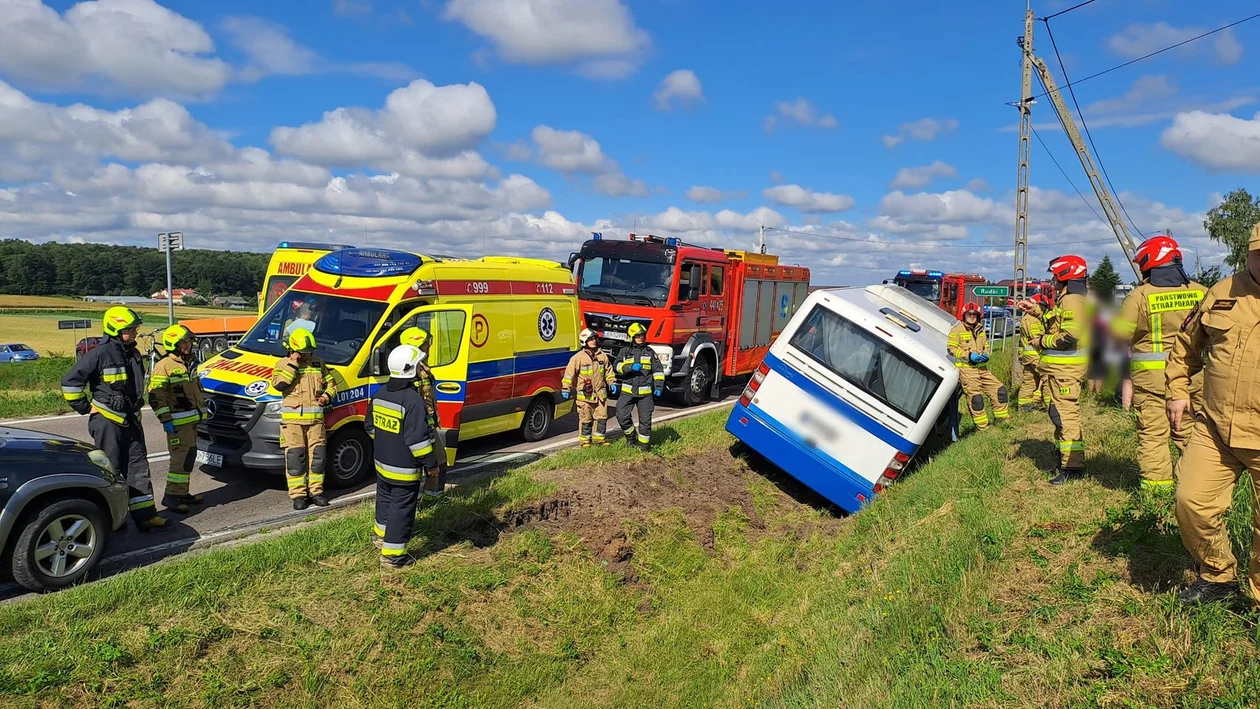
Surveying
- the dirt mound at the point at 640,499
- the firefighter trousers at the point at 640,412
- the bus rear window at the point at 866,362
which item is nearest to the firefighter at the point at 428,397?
the dirt mound at the point at 640,499

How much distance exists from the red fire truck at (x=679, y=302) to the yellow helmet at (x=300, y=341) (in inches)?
283

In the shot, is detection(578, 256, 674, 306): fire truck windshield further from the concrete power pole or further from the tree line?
the tree line

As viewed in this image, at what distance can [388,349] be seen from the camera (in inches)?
323

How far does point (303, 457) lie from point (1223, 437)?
6974mm

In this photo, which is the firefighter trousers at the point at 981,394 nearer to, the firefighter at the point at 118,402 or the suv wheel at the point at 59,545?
the firefighter at the point at 118,402

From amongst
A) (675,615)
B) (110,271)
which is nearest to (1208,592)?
(675,615)

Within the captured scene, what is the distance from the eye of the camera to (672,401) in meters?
15.2

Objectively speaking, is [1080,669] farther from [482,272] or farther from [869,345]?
[482,272]

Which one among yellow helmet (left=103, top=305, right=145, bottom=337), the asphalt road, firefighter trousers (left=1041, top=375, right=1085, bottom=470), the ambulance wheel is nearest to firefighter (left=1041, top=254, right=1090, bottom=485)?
firefighter trousers (left=1041, top=375, right=1085, bottom=470)

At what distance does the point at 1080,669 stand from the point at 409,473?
4.26 metres

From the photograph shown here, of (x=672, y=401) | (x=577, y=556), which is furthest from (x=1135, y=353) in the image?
(x=672, y=401)

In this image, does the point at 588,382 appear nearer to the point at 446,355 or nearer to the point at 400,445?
the point at 446,355

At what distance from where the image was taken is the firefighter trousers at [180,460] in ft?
23.0

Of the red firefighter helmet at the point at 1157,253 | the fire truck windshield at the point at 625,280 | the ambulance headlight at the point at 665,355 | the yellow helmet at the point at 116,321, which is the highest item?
the red firefighter helmet at the point at 1157,253
